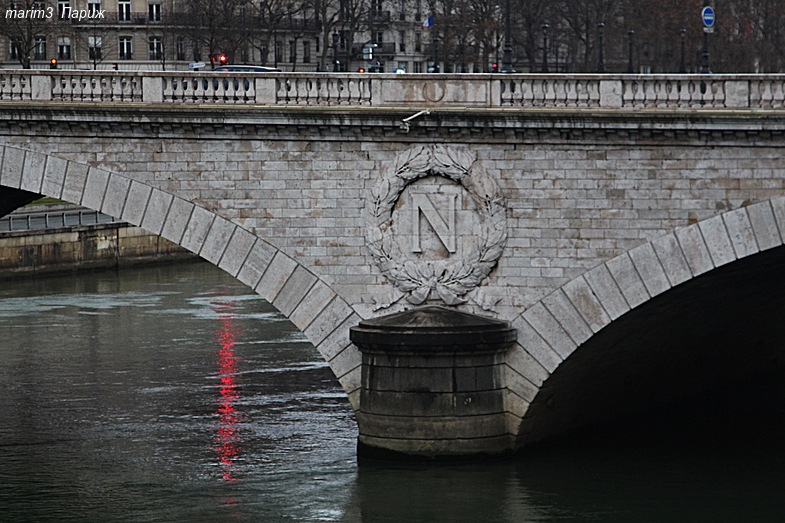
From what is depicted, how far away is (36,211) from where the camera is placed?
50312mm

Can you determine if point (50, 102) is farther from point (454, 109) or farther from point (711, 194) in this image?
point (711, 194)

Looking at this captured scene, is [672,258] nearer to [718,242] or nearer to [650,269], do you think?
[650,269]

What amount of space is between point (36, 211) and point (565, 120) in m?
33.5

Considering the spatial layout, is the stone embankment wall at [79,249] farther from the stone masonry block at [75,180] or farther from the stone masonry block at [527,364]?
the stone masonry block at [527,364]

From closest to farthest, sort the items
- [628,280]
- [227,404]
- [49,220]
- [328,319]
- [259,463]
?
[628,280]
[328,319]
[259,463]
[227,404]
[49,220]

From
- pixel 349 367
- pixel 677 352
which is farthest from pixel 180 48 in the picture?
pixel 349 367

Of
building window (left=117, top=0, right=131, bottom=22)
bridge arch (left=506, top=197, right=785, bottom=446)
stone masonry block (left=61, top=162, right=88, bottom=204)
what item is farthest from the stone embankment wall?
bridge arch (left=506, top=197, right=785, bottom=446)

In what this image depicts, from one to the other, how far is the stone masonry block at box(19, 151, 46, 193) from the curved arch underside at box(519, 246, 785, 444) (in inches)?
280

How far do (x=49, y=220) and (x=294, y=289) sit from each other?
29520 mm

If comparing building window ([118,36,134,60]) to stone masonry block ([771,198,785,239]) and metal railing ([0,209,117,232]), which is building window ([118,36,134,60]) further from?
stone masonry block ([771,198,785,239])

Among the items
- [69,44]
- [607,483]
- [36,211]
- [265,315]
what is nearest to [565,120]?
[607,483]

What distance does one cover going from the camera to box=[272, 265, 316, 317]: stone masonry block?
67.7ft

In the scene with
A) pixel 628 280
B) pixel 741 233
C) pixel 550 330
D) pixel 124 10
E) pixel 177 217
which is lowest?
pixel 550 330

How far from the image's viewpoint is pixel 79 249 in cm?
4747
